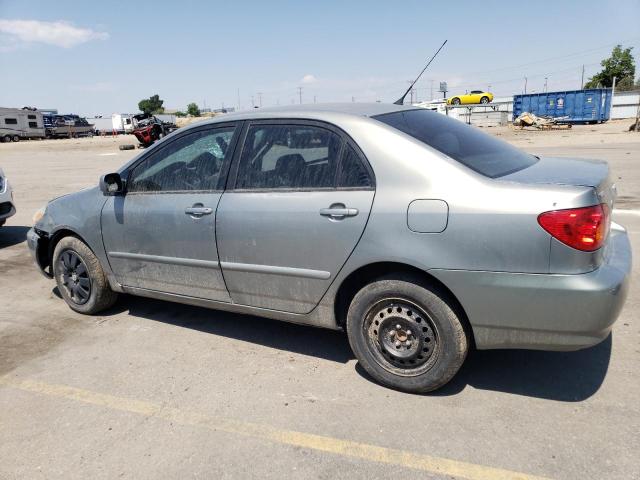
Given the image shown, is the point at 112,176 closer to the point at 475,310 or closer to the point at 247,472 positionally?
the point at 247,472

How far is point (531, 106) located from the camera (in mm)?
41781

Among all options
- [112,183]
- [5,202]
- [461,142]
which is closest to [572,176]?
[461,142]

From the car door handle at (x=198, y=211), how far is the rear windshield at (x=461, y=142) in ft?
4.24

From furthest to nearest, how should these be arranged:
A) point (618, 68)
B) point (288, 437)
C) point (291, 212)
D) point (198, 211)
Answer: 1. point (618, 68)
2. point (198, 211)
3. point (291, 212)
4. point (288, 437)

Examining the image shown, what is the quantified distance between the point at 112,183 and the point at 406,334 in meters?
2.55

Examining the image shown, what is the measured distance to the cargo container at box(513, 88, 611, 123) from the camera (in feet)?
125

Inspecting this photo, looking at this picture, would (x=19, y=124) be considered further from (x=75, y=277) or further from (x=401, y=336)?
(x=401, y=336)

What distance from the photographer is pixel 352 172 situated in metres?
3.12

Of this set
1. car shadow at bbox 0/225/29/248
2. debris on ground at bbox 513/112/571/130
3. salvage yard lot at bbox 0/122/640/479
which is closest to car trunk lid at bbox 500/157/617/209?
salvage yard lot at bbox 0/122/640/479

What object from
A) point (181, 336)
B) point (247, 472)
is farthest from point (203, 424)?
point (181, 336)

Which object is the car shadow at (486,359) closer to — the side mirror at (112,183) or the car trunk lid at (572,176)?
the car trunk lid at (572,176)

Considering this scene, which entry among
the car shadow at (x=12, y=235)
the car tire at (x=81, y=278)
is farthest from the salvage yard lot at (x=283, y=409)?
the car shadow at (x=12, y=235)

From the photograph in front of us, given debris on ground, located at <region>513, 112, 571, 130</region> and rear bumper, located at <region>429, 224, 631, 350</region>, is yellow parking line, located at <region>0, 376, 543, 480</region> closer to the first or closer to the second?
rear bumper, located at <region>429, 224, 631, 350</region>

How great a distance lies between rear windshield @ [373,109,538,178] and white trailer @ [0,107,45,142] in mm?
52885
